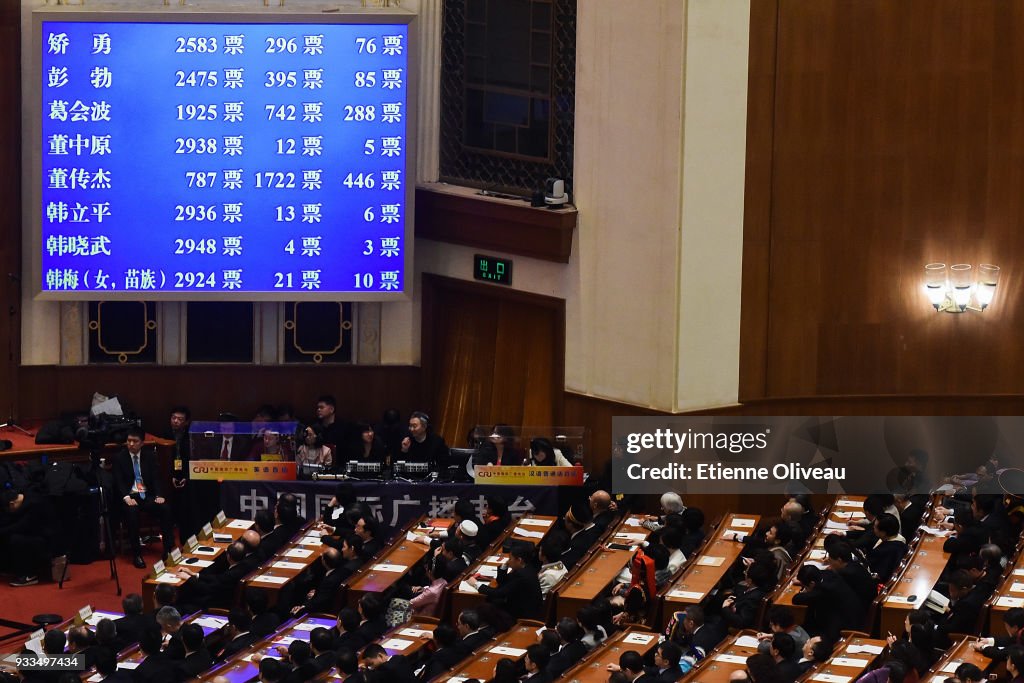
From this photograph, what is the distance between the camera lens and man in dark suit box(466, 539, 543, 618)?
17094 millimetres

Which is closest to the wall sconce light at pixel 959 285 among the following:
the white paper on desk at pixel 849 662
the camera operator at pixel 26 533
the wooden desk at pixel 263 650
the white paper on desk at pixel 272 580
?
the white paper on desk at pixel 849 662

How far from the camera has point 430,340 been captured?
22.3m

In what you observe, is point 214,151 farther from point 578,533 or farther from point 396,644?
point 396,644

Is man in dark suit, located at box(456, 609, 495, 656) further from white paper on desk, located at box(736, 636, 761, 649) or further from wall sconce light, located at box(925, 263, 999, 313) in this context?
wall sconce light, located at box(925, 263, 999, 313)

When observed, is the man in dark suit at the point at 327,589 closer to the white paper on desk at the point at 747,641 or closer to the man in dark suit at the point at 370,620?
the man in dark suit at the point at 370,620

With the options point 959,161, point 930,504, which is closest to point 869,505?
point 930,504

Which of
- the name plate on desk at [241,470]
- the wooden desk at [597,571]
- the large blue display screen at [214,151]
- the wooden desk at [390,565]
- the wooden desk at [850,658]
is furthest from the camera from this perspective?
the large blue display screen at [214,151]

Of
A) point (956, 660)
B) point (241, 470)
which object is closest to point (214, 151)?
point (241, 470)

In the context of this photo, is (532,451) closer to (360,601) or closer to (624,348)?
(624,348)

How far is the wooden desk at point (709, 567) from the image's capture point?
56.0ft

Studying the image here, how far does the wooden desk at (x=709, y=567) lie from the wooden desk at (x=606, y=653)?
0.86 m

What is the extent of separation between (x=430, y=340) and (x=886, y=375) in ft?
15.8

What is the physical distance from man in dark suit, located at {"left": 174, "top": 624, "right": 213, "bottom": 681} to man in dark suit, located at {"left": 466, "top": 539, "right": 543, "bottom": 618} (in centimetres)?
249
